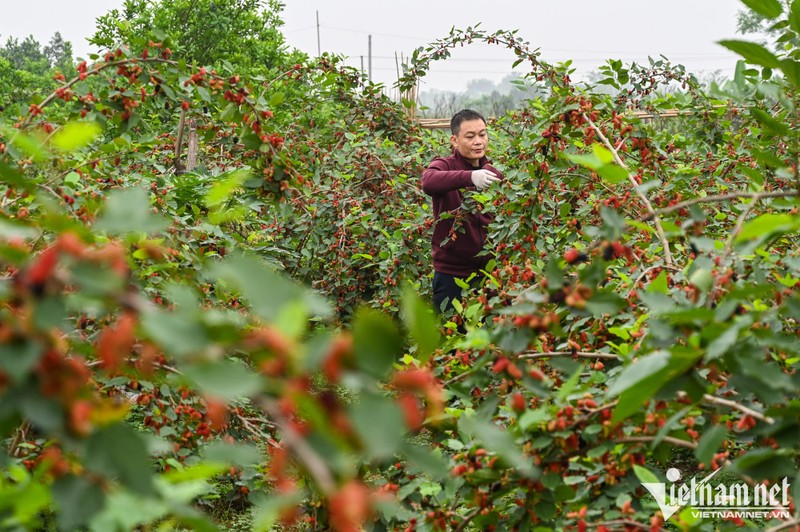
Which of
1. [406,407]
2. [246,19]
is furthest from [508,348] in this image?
[246,19]

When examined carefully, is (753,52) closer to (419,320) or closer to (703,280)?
(703,280)

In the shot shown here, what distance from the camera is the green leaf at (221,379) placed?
0.57m

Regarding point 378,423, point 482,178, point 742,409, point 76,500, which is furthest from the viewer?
point 482,178

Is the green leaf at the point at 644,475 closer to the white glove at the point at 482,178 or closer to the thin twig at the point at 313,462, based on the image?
the thin twig at the point at 313,462

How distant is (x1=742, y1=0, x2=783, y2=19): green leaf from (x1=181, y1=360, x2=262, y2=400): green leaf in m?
1.08

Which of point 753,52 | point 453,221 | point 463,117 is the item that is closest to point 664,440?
point 753,52

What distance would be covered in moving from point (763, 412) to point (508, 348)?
0.35 metres

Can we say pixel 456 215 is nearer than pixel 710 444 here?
No

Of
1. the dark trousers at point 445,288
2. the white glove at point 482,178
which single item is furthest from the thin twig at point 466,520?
the dark trousers at point 445,288

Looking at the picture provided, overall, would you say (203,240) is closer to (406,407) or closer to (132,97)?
(132,97)

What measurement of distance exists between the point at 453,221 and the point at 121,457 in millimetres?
3744

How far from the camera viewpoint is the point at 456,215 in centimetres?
415

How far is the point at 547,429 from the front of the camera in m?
1.28

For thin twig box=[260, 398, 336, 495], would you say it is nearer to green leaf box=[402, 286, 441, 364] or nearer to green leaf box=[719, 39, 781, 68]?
green leaf box=[402, 286, 441, 364]
